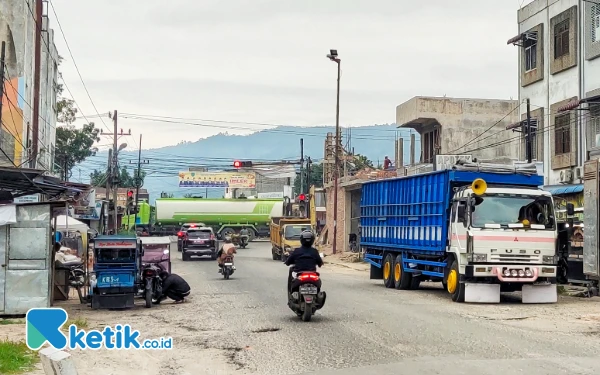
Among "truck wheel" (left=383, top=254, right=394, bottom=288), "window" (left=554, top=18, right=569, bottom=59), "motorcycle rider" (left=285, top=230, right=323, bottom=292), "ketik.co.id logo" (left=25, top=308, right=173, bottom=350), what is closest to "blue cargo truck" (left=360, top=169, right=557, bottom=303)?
"truck wheel" (left=383, top=254, right=394, bottom=288)

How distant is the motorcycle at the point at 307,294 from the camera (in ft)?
48.4

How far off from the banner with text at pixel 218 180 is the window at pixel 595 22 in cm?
7742

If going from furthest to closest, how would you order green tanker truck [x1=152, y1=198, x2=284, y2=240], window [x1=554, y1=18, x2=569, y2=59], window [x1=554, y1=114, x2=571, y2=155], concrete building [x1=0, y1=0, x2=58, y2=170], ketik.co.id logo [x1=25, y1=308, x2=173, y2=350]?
green tanker truck [x1=152, y1=198, x2=284, y2=240] < concrete building [x1=0, y1=0, x2=58, y2=170] < window [x1=554, y1=18, x2=569, y2=59] < window [x1=554, y1=114, x2=571, y2=155] < ketik.co.id logo [x1=25, y1=308, x2=173, y2=350]

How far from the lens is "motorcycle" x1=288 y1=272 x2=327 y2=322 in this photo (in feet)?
48.4

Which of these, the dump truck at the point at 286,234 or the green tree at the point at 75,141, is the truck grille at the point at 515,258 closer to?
the dump truck at the point at 286,234

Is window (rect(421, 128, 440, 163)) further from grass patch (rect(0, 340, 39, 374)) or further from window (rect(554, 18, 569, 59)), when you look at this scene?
Answer: grass patch (rect(0, 340, 39, 374))

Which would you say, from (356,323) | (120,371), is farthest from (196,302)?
(120,371)

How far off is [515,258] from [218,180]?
3389 inches

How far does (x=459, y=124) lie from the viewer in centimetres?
4344

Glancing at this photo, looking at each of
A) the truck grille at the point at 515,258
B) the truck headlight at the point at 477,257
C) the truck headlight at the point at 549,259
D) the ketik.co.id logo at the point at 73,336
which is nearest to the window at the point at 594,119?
the truck headlight at the point at 549,259

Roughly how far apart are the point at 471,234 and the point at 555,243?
7.04ft

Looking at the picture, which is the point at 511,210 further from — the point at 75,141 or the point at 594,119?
the point at 75,141

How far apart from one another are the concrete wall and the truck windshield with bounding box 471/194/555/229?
887 inches

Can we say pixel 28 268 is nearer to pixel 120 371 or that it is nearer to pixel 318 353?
pixel 120 371
